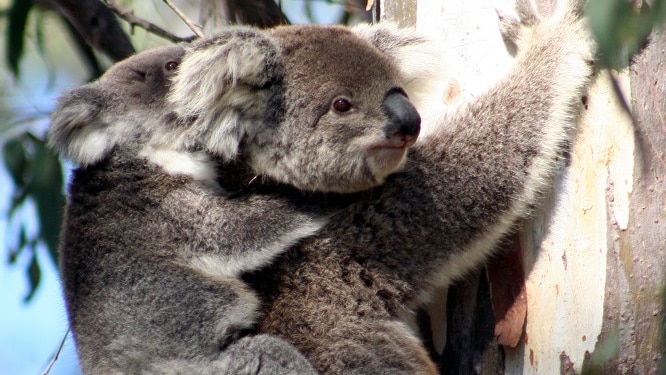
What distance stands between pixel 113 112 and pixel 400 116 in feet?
3.76

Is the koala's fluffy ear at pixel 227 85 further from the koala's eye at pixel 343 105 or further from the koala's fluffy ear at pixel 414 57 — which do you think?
the koala's fluffy ear at pixel 414 57

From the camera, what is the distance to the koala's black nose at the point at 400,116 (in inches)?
108

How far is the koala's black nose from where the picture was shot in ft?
8.96

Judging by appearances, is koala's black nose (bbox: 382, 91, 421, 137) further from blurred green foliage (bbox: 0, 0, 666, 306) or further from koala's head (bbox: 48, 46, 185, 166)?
blurred green foliage (bbox: 0, 0, 666, 306)

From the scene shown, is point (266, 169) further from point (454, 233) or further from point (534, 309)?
point (534, 309)

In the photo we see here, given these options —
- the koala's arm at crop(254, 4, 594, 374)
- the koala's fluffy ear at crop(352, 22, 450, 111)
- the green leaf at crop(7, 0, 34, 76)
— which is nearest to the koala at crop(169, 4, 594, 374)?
the koala's arm at crop(254, 4, 594, 374)

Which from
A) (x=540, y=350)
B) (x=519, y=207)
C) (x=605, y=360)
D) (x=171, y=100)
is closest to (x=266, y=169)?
(x=171, y=100)

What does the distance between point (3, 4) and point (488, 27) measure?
3951 millimetres

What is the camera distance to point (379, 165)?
279 centimetres

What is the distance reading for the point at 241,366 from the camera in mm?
2584

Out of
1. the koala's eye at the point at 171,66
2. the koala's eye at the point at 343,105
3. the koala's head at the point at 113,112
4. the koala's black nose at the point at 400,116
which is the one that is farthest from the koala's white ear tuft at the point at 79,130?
the koala's black nose at the point at 400,116

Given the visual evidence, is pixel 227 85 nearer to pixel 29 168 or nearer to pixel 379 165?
pixel 379 165

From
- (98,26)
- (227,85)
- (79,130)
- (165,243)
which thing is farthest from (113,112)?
(98,26)

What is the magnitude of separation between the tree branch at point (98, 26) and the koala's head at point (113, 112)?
4.82 feet
